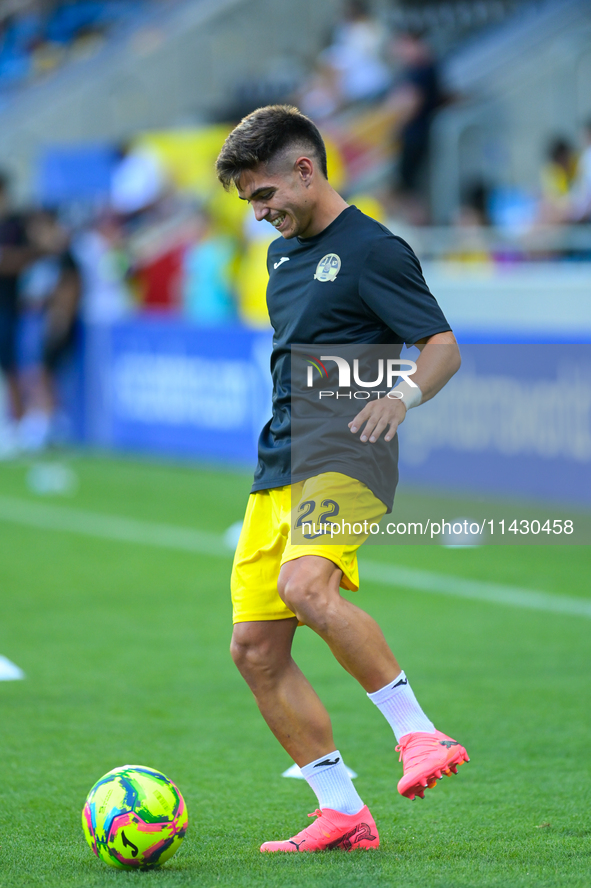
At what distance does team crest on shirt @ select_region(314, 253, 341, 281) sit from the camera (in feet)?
12.6

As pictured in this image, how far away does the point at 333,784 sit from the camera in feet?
13.0

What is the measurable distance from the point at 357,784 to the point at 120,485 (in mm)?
8342

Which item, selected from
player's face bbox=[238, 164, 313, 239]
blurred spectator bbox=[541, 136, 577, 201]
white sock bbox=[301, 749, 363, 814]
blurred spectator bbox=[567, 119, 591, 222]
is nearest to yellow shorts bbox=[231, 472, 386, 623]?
white sock bbox=[301, 749, 363, 814]

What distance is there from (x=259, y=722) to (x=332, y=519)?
2.08 meters

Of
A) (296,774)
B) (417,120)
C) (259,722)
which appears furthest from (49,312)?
(296,774)

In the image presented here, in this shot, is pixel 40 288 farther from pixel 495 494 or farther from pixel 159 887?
pixel 159 887

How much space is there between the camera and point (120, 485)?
12859 mm

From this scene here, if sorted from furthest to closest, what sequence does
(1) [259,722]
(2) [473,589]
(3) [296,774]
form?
(2) [473,589] → (1) [259,722] → (3) [296,774]

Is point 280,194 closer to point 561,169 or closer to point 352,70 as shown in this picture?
point 561,169

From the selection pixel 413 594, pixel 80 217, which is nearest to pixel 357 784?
pixel 413 594

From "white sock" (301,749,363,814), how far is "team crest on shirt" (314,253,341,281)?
1.38 metres

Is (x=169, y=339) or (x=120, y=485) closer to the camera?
(x=120, y=485)

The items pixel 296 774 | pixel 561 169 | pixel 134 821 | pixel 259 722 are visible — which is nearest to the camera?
pixel 134 821

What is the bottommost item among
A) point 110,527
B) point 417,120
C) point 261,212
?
point 261,212
